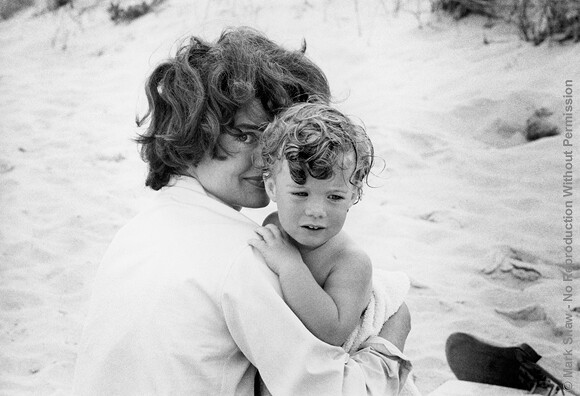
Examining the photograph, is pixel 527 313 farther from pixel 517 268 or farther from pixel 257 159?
pixel 257 159

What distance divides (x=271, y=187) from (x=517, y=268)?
8.08 feet

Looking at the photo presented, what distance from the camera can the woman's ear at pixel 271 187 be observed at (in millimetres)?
2078

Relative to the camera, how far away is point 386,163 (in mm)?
5047

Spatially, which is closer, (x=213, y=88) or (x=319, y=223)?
(x=319, y=223)

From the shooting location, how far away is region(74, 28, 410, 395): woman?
1.82m

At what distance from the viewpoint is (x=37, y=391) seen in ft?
12.0

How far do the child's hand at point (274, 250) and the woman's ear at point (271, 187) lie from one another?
0.13 m

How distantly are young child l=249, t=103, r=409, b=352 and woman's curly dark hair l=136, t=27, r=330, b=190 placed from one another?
131 mm

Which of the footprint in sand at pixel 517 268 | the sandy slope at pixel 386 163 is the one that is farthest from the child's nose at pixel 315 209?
the footprint in sand at pixel 517 268

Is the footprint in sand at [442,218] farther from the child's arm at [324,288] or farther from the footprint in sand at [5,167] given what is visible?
the footprint in sand at [5,167]

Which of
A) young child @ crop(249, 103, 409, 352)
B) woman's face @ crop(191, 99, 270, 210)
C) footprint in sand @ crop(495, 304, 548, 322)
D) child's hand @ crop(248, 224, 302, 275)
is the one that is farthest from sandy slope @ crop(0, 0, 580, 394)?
child's hand @ crop(248, 224, 302, 275)

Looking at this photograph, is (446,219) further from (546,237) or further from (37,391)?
(37,391)

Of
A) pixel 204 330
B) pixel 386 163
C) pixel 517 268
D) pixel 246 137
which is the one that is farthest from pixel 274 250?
pixel 386 163

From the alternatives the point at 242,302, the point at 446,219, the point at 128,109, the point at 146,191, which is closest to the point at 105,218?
the point at 146,191
